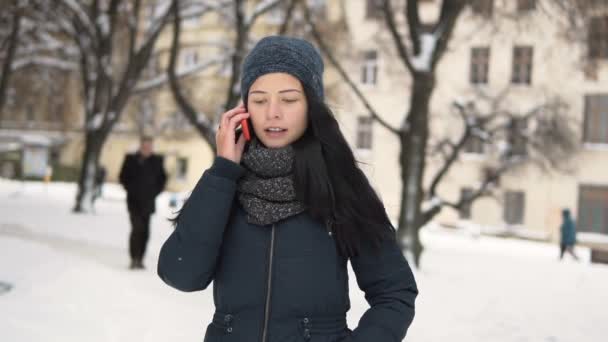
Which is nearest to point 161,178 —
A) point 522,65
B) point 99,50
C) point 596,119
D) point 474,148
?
point 99,50

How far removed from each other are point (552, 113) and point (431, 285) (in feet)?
42.7

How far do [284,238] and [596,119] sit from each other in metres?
33.3

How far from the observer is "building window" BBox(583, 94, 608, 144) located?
32.3m

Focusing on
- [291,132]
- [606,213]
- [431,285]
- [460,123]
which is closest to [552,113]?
[460,123]

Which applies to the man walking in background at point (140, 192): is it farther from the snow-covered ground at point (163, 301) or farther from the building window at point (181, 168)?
the building window at point (181, 168)

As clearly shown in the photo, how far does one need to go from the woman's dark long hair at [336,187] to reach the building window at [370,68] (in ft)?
118

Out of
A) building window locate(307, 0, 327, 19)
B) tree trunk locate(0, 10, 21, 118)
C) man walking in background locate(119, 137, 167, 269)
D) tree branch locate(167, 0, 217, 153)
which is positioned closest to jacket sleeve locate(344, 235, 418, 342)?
man walking in background locate(119, 137, 167, 269)

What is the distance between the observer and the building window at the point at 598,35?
1239cm

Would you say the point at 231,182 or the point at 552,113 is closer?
the point at 231,182

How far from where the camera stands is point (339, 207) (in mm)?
2152

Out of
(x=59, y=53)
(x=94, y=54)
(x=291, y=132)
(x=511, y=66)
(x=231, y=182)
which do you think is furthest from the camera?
(x=511, y=66)

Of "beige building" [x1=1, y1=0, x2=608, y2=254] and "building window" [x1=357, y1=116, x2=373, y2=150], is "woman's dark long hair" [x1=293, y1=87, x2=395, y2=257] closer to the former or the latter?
"beige building" [x1=1, y1=0, x2=608, y2=254]

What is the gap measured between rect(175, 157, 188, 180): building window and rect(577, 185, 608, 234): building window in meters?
24.3

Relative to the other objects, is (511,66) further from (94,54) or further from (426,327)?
(426,327)
